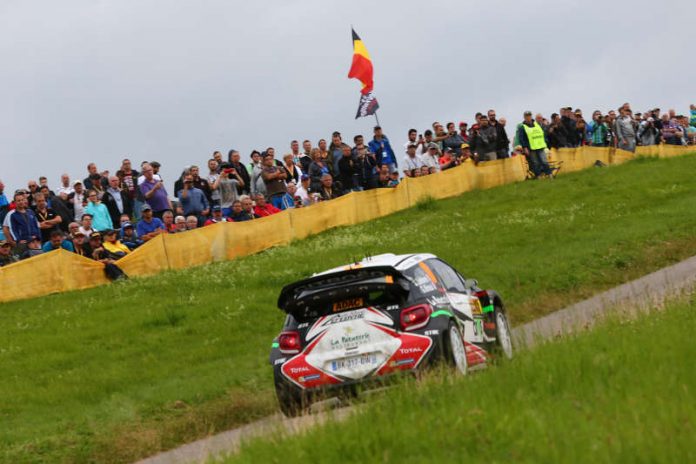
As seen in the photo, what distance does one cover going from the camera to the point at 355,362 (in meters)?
12.7

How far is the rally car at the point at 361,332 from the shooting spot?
12.6 meters

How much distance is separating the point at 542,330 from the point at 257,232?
1195cm

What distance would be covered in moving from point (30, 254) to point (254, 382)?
381 inches

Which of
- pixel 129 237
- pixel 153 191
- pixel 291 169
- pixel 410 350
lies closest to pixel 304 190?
pixel 291 169

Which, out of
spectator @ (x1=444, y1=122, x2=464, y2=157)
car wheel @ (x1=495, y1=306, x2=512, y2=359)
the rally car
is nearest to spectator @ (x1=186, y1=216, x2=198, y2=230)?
spectator @ (x1=444, y1=122, x2=464, y2=157)

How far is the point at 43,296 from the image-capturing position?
78.6 ft

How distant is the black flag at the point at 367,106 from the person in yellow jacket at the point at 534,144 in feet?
14.7

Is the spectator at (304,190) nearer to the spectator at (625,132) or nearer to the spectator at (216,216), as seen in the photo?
the spectator at (216,216)

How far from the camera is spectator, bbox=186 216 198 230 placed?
1075 inches

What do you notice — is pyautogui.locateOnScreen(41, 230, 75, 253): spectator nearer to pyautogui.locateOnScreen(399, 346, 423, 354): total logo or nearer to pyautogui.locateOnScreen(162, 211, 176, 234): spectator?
pyautogui.locateOnScreen(162, 211, 176, 234): spectator

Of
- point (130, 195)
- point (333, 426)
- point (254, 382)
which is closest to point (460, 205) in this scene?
point (130, 195)

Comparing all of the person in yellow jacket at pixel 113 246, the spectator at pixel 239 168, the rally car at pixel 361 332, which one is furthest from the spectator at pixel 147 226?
the rally car at pixel 361 332

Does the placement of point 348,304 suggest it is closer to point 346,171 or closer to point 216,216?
point 216,216

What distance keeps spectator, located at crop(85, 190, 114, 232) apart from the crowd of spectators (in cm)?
2
